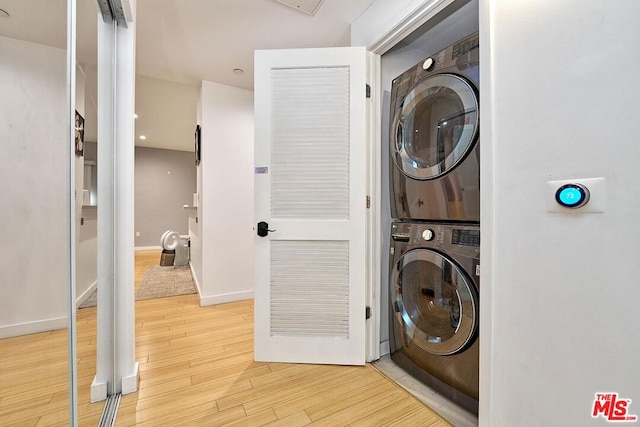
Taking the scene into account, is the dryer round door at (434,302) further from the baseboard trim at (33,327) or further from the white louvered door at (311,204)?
the baseboard trim at (33,327)

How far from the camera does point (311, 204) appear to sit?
1.67 meters

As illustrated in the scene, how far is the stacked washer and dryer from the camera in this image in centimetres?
121

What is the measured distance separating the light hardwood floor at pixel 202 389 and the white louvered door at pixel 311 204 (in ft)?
0.59

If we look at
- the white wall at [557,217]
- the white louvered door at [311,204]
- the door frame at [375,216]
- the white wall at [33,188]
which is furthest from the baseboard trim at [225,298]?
the white wall at [557,217]

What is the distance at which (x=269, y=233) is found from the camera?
168 centimetres

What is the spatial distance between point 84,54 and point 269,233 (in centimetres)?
119

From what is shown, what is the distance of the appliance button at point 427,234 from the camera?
1369 mm

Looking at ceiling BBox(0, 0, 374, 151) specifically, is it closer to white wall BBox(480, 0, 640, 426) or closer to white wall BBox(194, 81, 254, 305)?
white wall BBox(194, 81, 254, 305)

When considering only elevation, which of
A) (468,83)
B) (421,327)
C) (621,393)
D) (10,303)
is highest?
(468,83)

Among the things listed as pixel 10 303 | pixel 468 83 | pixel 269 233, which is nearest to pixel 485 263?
pixel 468 83

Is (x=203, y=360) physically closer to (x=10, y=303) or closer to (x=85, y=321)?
(x=85, y=321)

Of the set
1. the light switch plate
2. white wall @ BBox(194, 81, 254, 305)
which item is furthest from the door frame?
white wall @ BBox(194, 81, 254, 305)

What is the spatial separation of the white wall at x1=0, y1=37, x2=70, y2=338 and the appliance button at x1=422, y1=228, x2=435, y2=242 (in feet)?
4.99

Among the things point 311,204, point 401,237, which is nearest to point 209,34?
point 311,204
